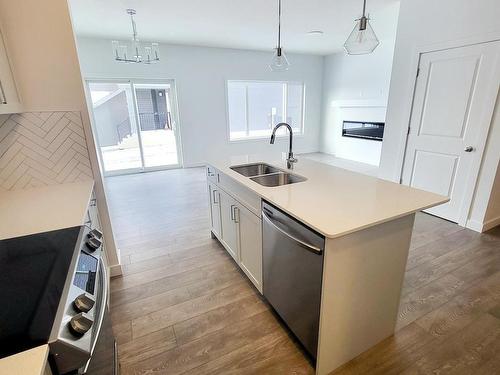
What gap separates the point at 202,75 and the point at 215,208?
4.25m

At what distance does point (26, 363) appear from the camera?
0.59 m

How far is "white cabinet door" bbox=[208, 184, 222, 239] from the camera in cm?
255

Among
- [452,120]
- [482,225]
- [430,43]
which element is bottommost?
[482,225]

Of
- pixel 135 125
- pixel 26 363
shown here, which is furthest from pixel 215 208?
pixel 135 125

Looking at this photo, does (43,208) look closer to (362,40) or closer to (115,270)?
(115,270)

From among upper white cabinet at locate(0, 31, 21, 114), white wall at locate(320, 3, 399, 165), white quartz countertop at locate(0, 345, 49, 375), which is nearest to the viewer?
white quartz countertop at locate(0, 345, 49, 375)

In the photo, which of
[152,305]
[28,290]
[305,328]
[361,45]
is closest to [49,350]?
[28,290]

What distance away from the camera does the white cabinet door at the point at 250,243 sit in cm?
184

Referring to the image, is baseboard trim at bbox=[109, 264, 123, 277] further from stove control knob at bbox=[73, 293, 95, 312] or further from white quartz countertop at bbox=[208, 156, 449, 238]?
stove control knob at bbox=[73, 293, 95, 312]

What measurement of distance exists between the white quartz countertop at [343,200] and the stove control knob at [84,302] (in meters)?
0.92

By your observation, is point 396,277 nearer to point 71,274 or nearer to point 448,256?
point 448,256

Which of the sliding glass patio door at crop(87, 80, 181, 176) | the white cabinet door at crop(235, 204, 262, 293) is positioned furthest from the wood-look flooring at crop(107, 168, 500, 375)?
the sliding glass patio door at crop(87, 80, 181, 176)

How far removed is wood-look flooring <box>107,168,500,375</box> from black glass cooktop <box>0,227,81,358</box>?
922 millimetres

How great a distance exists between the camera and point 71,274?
0.91 m
